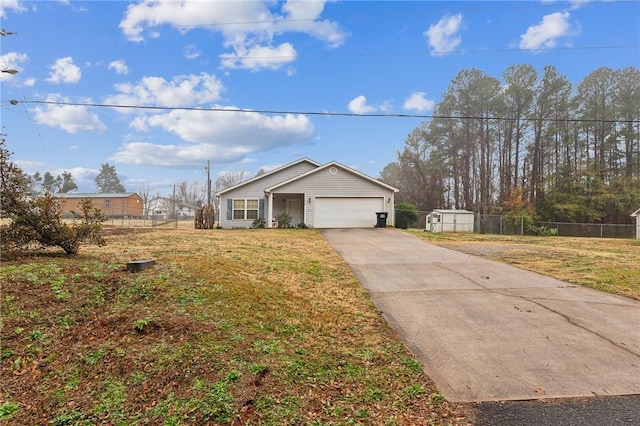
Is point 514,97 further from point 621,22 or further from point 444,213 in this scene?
point 621,22

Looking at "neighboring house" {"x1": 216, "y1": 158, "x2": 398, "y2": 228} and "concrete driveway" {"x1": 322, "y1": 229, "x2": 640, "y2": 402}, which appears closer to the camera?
"concrete driveway" {"x1": 322, "y1": 229, "x2": 640, "y2": 402}

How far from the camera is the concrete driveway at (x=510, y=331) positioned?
10.5 feet

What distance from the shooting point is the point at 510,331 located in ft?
14.4

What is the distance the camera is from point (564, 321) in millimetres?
4789

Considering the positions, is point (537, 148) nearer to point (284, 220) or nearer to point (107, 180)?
point (284, 220)

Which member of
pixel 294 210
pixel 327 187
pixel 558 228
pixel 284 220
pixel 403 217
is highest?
pixel 327 187

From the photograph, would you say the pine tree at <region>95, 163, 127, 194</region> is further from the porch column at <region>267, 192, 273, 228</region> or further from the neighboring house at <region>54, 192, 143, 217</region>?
the porch column at <region>267, 192, 273, 228</region>

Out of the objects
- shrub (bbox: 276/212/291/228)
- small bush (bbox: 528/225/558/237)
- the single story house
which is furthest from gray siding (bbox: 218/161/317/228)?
small bush (bbox: 528/225/558/237)

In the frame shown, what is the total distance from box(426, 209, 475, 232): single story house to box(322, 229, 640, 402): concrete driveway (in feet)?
50.1

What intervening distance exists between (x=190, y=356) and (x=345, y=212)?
58.1 feet

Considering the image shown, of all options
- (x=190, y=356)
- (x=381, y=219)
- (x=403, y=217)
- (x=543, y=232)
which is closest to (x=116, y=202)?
(x=403, y=217)

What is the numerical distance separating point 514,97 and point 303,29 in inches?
1019

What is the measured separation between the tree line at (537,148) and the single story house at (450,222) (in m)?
7.17

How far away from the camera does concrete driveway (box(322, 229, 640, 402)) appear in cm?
320
